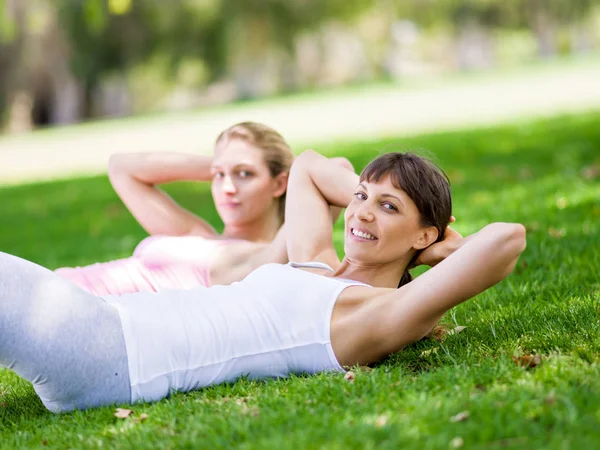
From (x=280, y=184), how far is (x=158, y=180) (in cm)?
73

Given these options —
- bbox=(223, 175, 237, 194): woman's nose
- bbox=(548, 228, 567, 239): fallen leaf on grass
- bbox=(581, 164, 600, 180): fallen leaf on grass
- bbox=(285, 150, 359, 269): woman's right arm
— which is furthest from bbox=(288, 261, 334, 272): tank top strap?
bbox=(581, 164, 600, 180): fallen leaf on grass

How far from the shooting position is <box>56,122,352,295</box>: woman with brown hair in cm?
439

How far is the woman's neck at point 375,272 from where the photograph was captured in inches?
137

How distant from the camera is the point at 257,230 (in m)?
4.71

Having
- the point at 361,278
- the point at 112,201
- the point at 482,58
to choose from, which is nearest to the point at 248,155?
the point at 361,278

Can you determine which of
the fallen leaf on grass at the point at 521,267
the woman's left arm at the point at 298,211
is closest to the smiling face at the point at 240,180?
the woman's left arm at the point at 298,211

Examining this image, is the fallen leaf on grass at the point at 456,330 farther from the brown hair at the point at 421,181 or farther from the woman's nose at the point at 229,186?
the woman's nose at the point at 229,186

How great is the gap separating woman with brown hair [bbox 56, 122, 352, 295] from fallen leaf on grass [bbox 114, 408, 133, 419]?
1.26 m

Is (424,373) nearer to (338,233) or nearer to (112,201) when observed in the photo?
(338,233)

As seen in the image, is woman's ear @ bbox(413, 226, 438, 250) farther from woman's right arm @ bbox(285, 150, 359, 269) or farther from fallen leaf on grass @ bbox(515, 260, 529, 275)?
fallen leaf on grass @ bbox(515, 260, 529, 275)

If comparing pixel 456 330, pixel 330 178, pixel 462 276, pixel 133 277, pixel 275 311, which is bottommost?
pixel 456 330

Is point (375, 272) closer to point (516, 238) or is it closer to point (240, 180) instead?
point (516, 238)

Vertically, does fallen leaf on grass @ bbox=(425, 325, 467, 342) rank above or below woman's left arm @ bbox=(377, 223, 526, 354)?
below

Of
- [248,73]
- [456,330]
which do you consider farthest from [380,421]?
[248,73]
